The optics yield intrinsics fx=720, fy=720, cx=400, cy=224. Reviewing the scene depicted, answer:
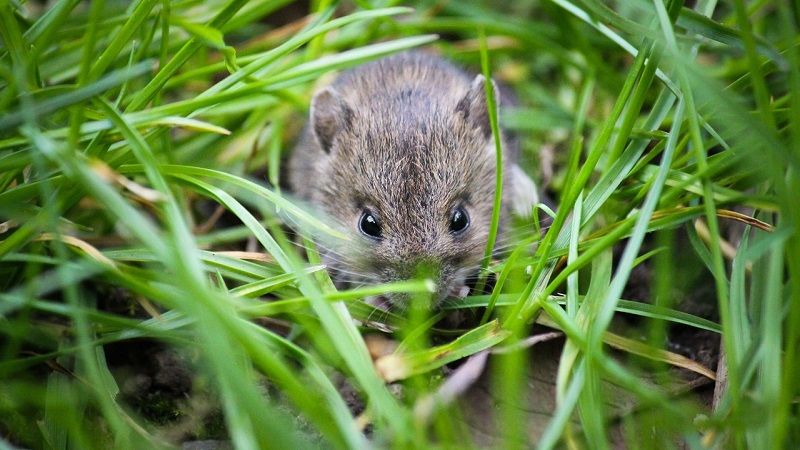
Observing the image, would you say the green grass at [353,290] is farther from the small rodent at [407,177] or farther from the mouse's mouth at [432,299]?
the small rodent at [407,177]

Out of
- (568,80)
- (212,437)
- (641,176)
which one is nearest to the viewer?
(212,437)

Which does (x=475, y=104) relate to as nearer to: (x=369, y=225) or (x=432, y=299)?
A: (x=369, y=225)

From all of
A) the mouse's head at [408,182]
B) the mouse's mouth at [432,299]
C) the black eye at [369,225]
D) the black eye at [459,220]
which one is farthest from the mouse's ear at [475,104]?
the mouse's mouth at [432,299]

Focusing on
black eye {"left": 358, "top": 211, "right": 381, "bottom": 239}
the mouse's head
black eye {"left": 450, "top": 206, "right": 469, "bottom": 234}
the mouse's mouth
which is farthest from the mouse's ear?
the mouse's mouth

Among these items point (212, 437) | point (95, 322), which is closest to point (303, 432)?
point (212, 437)

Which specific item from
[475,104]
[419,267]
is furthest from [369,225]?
[475,104]

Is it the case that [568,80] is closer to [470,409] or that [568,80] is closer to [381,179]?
[381,179]
